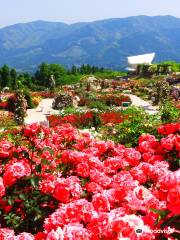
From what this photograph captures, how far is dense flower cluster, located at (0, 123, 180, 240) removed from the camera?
9.36 ft

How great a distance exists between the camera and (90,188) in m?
4.64

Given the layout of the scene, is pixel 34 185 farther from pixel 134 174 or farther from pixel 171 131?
pixel 171 131

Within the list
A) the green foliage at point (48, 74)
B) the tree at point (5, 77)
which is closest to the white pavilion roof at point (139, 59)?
the green foliage at point (48, 74)

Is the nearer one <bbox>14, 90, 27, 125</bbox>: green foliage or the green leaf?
the green leaf

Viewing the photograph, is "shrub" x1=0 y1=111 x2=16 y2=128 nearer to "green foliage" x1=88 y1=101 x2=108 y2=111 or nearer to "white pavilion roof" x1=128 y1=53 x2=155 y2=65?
"green foliage" x1=88 y1=101 x2=108 y2=111

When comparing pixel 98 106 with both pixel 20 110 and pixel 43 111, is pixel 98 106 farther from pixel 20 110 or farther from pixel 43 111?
pixel 20 110

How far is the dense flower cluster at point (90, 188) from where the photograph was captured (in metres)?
2.85

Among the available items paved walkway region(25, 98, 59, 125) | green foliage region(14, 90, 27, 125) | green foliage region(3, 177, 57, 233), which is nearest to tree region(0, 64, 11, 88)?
paved walkway region(25, 98, 59, 125)

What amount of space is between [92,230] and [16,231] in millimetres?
1632

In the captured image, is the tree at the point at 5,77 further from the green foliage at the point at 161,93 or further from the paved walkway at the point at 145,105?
the green foliage at the point at 161,93

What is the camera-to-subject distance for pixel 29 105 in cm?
3434

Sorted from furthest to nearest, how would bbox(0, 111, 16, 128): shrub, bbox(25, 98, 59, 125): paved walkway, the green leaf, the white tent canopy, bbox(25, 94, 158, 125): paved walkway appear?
the white tent canopy < bbox(25, 94, 158, 125): paved walkway < bbox(25, 98, 59, 125): paved walkway < bbox(0, 111, 16, 128): shrub < the green leaf

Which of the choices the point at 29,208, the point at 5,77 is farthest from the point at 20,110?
the point at 5,77

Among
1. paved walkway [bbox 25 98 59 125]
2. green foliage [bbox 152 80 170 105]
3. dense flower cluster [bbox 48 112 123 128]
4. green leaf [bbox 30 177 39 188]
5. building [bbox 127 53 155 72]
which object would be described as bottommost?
building [bbox 127 53 155 72]
